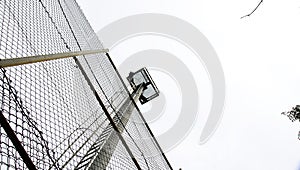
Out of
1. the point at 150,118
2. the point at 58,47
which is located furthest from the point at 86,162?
the point at 150,118

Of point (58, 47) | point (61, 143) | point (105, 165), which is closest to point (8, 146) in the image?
point (61, 143)

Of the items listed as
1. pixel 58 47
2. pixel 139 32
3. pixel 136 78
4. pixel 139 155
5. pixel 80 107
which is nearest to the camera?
pixel 80 107

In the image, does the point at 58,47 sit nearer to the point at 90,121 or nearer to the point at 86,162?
the point at 90,121

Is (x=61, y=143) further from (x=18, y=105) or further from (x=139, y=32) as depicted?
(x=139, y=32)

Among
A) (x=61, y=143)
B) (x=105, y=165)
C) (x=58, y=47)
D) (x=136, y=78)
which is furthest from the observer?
(x=136, y=78)

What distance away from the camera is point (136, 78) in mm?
9352

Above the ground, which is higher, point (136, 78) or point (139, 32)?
point (139, 32)

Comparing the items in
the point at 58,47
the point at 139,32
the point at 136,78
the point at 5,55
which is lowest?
the point at 5,55

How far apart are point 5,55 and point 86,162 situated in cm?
165

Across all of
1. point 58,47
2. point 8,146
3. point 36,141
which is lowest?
point 8,146

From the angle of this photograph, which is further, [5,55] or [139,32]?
[139,32]

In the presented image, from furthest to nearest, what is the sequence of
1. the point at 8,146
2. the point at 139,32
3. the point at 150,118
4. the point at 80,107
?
the point at 139,32 → the point at 150,118 → the point at 80,107 → the point at 8,146

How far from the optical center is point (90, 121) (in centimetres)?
439

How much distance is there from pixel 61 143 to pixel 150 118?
444 inches
